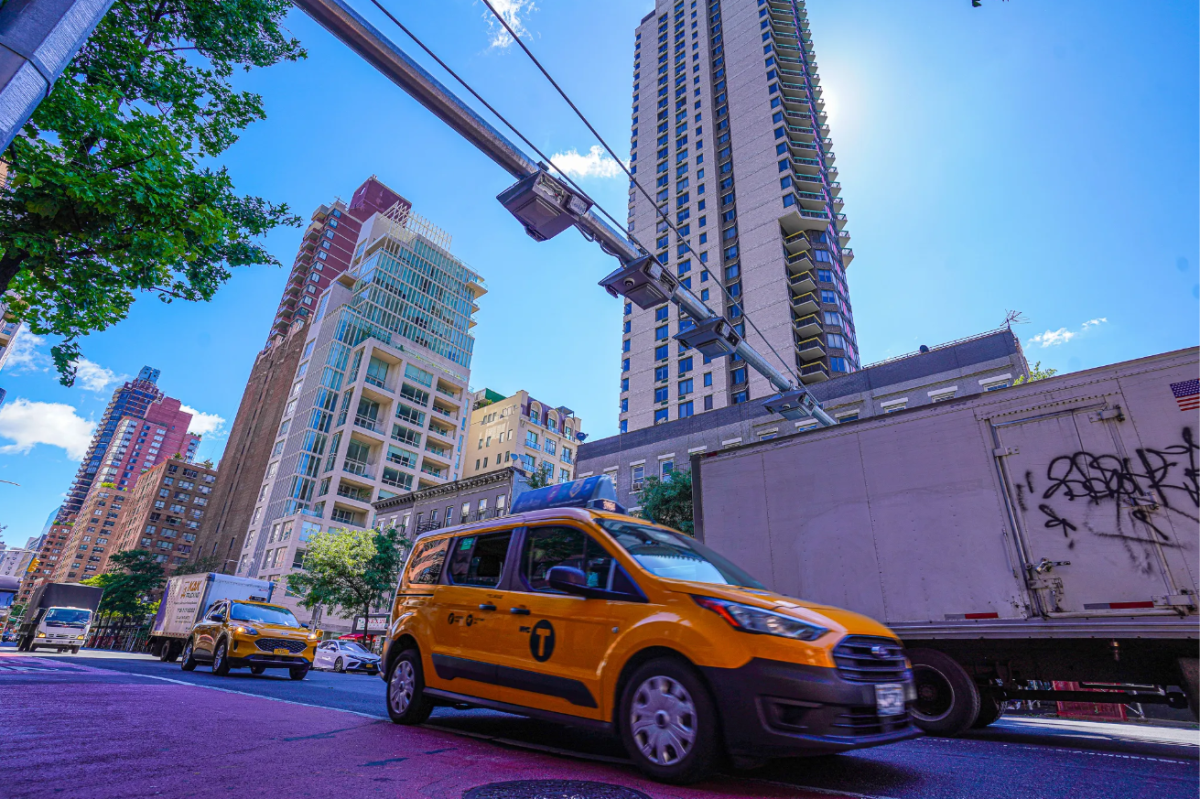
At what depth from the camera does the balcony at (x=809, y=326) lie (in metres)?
47.5

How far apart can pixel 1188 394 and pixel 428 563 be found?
826cm

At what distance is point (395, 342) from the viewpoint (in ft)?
211

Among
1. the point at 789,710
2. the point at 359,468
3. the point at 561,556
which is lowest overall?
A: the point at 789,710

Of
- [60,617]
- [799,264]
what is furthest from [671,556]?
[799,264]

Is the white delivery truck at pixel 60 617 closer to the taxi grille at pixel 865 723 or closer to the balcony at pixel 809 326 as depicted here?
the taxi grille at pixel 865 723

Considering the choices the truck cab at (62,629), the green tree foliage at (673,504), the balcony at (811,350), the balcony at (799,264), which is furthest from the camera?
the balcony at (799,264)

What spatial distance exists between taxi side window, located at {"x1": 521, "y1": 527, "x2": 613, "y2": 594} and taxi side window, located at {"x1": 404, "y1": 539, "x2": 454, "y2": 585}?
1.32m

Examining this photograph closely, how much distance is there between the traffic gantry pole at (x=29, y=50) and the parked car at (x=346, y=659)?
73.5 ft

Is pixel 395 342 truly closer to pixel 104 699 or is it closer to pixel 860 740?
pixel 104 699

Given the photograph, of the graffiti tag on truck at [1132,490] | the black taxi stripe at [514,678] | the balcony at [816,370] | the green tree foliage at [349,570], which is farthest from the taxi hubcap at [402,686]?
the balcony at [816,370]

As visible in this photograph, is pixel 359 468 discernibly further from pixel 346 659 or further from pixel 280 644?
pixel 280 644

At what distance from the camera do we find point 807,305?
4834 cm

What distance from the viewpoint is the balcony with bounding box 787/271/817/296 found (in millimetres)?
50156

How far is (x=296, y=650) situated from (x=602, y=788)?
11251 millimetres
